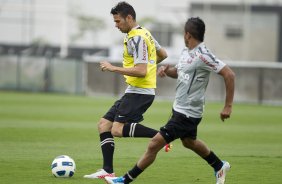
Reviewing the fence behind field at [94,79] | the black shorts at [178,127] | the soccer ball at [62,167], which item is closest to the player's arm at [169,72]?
the black shorts at [178,127]

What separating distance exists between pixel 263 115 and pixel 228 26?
2704 cm

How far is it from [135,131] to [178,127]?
152cm

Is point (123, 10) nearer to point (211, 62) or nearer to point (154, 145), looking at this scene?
point (211, 62)

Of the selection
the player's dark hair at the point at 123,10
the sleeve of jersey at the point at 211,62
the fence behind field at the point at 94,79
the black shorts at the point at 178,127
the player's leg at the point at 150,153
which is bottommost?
the fence behind field at the point at 94,79

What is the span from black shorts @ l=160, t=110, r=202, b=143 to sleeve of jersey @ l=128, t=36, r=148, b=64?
4.09 ft

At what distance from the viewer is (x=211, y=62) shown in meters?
10.7

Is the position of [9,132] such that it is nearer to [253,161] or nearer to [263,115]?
[253,161]

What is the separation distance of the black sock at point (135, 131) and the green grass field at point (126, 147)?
633 mm

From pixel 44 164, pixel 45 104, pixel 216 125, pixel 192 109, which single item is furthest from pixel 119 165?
pixel 45 104

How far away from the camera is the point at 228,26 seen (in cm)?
5578

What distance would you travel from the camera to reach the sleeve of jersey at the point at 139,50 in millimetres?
11867

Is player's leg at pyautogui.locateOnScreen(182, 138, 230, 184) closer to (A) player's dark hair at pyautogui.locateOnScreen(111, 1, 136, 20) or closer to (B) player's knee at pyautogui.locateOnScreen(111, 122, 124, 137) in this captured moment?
(B) player's knee at pyautogui.locateOnScreen(111, 122, 124, 137)

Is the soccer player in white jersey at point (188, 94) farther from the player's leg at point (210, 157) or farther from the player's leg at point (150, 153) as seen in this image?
the player's leg at point (210, 157)

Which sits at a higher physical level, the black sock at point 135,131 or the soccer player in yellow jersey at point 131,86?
the soccer player in yellow jersey at point 131,86
